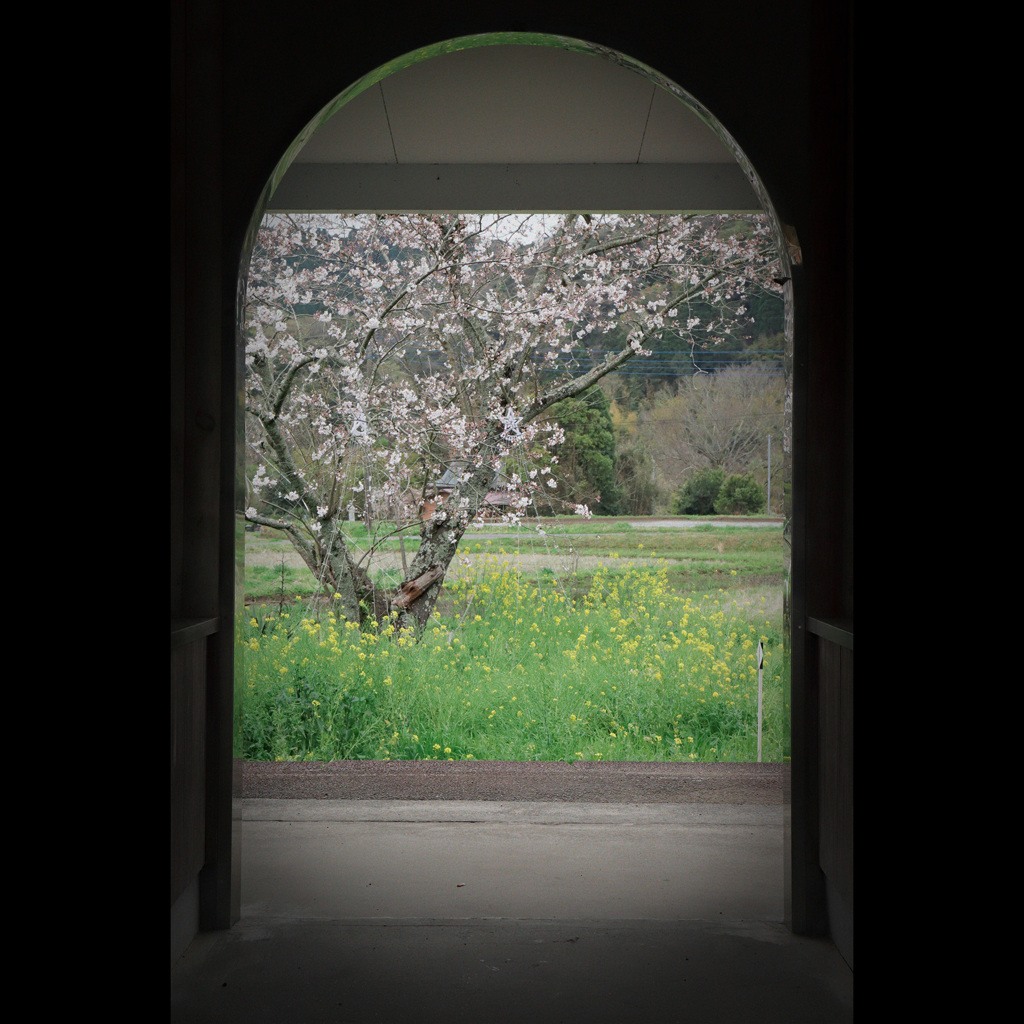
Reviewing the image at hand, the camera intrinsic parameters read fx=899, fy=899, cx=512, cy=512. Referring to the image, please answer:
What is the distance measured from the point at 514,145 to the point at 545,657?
258 centimetres

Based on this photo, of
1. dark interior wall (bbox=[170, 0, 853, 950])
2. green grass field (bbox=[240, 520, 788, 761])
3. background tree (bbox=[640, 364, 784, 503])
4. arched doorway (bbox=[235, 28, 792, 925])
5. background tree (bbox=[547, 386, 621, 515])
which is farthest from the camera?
background tree (bbox=[547, 386, 621, 515])

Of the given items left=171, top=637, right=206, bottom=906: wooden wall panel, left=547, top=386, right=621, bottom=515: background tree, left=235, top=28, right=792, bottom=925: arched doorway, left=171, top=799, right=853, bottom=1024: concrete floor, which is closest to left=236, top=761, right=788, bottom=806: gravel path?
left=171, top=799, right=853, bottom=1024: concrete floor

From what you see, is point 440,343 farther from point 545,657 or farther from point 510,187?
point 545,657

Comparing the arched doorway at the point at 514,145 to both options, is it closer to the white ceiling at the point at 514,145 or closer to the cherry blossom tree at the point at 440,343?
the white ceiling at the point at 514,145

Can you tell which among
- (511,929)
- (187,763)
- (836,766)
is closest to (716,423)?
(836,766)

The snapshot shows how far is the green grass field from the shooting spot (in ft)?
14.3

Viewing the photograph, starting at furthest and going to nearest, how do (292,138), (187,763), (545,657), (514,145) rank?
(545,657) < (514,145) < (292,138) < (187,763)

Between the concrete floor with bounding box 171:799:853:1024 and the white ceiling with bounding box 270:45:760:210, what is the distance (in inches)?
89.2

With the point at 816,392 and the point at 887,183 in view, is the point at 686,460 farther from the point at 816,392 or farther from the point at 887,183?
the point at 887,183

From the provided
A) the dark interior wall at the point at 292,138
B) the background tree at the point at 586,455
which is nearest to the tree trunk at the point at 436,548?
the background tree at the point at 586,455

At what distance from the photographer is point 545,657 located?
4734 millimetres

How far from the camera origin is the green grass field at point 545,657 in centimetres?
436

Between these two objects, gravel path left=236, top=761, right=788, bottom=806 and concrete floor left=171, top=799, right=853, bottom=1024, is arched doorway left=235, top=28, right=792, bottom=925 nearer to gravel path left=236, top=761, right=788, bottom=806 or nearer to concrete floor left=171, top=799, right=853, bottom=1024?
concrete floor left=171, top=799, right=853, bottom=1024

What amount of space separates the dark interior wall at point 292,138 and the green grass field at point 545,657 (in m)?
2.21
